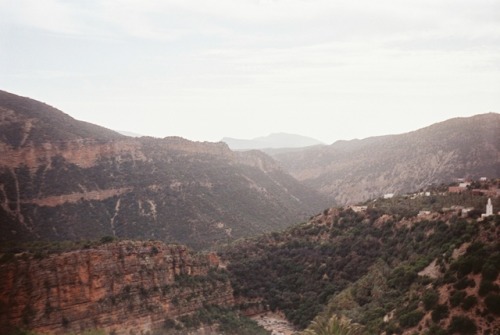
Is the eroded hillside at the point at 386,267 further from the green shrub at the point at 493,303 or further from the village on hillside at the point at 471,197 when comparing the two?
the village on hillside at the point at 471,197

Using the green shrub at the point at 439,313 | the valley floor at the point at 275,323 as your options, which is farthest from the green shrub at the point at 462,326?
the valley floor at the point at 275,323

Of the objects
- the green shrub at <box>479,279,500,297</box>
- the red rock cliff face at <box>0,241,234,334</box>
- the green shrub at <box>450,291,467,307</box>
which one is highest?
the green shrub at <box>479,279,500,297</box>

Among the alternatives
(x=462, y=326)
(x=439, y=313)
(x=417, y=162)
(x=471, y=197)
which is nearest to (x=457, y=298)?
(x=439, y=313)

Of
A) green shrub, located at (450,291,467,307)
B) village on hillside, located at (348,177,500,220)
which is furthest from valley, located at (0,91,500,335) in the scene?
village on hillside, located at (348,177,500,220)

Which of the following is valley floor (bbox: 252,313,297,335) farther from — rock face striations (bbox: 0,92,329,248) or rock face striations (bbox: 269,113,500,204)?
rock face striations (bbox: 269,113,500,204)

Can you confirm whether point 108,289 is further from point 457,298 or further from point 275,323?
point 457,298

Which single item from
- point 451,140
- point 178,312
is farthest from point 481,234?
point 451,140
